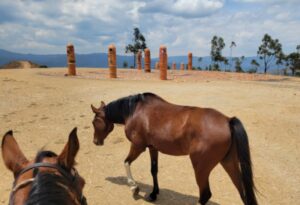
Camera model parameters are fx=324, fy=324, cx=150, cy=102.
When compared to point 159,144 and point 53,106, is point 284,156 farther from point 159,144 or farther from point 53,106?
point 53,106

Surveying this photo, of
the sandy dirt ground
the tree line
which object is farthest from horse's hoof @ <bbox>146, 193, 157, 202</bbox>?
the tree line

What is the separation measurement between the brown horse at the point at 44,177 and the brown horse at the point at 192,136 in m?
2.13

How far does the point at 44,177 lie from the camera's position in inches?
61.5

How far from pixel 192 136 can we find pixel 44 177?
2744 mm

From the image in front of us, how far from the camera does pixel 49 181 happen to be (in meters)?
1.54

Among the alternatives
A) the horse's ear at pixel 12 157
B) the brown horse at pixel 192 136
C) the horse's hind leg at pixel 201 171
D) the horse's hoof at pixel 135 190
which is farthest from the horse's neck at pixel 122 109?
the horse's ear at pixel 12 157

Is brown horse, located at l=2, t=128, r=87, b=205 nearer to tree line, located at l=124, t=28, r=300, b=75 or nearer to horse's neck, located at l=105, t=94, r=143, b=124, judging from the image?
horse's neck, located at l=105, t=94, r=143, b=124

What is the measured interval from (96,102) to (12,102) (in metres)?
2.80

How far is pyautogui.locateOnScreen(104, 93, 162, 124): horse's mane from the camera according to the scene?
502 cm

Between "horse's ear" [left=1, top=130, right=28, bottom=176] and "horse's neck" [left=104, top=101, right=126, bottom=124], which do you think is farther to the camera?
"horse's neck" [left=104, top=101, right=126, bottom=124]

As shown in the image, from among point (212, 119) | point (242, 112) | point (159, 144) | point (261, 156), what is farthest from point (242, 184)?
point (242, 112)

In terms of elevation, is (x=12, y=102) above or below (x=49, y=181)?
below

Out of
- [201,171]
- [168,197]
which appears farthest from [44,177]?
[168,197]

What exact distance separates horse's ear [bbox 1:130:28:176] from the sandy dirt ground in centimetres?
39
